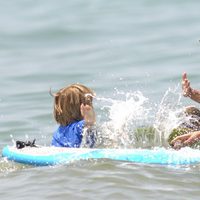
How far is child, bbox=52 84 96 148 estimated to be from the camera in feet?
26.5

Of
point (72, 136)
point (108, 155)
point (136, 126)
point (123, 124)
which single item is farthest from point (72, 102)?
point (108, 155)

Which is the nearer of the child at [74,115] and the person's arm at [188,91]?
the child at [74,115]

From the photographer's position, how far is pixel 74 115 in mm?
8195

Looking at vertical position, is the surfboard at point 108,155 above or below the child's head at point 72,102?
below

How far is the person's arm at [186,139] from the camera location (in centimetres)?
782

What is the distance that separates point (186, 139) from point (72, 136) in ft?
3.48

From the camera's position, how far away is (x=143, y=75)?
13.3 m

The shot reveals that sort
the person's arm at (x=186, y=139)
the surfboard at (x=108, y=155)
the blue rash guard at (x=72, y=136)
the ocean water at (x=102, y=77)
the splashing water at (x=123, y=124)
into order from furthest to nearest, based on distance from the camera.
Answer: the splashing water at (x=123, y=124), the blue rash guard at (x=72, y=136), the person's arm at (x=186, y=139), the surfboard at (x=108, y=155), the ocean water at (x=102, y=77)

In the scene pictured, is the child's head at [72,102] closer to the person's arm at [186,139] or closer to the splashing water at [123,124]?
the splashing water at [123,124]

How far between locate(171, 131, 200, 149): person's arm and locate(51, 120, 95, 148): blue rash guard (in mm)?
780

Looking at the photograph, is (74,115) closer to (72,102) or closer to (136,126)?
(72,102)

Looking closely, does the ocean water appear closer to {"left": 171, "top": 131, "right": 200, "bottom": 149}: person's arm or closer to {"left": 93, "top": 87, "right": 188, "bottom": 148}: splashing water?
{"left": 93, "top": 87, "right": 188, "bottom": 148}: splashing water

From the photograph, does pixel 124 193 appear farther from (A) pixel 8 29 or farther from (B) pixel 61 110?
(A) pixel 8 29

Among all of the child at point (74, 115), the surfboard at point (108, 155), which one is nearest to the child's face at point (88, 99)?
the child at point (74, 115)
